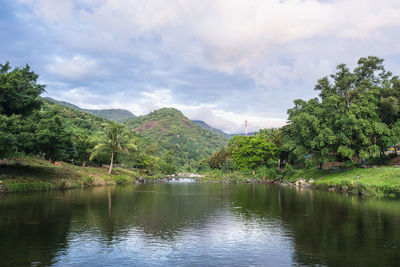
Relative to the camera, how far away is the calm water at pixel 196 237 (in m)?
10.5

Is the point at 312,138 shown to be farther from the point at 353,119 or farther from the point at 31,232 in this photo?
the point at 31,232

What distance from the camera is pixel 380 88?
45906 mm

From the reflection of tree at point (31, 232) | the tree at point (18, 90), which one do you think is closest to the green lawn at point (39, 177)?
the tree at point (18, 90)

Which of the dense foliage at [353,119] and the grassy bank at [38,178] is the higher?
the dense foliage at [353,119]

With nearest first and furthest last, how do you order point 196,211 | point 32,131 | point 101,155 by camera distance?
point 196,211
point 32,131
point 101,155

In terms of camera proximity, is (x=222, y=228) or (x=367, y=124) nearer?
(x=222, y=228)

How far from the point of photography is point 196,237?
1387cm

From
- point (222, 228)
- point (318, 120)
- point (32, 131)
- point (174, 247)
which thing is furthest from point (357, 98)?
point (32, 131)

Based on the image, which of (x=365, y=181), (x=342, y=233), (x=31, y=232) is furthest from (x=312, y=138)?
(x=31, y=232)

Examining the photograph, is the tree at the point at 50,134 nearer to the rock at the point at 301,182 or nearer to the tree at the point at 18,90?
the tree at the point at 18,90

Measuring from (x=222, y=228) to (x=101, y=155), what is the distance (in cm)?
5470

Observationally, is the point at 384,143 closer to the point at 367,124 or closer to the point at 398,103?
the point at 367,124

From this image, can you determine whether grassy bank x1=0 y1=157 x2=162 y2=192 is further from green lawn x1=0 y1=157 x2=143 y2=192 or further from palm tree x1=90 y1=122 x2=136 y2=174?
palm tree x1=90 y1=122 x2=136 y2=174

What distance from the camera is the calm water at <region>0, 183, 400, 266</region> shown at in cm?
1048
